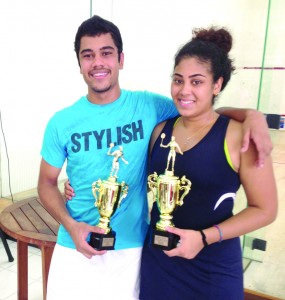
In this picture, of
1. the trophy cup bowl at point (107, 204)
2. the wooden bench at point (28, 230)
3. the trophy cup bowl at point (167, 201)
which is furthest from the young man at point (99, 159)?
the wooden bench at point (28, 230)

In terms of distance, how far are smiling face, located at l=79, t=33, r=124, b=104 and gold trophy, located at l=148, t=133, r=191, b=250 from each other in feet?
1.03

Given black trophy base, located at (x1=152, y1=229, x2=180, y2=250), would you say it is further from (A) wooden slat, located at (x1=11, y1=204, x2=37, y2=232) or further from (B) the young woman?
(A) wooden slat, located at (x1=11, y1=204, x2=37, y2=232)

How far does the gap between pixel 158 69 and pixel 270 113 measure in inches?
36.5

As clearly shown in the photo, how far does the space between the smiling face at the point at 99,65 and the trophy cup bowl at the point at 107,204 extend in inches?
11.8

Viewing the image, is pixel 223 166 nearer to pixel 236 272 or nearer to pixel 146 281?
pixel 236 272

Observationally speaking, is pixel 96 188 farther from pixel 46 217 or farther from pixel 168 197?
pixel 46 217

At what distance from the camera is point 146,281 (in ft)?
3.80

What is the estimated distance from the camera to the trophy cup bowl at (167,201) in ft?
3.10

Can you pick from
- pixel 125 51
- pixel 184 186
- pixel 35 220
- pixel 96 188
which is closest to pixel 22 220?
pixel 35 220

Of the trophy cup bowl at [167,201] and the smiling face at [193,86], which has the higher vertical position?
the smiling face at [193,86]

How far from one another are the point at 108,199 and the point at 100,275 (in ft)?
1.03

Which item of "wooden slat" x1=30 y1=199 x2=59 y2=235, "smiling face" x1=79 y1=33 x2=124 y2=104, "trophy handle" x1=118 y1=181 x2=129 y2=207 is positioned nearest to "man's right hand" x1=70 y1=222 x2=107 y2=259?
"trophy handle" x1=118 y1=181 x2=129 y2=207

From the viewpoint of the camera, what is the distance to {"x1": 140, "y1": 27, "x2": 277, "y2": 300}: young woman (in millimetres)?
944

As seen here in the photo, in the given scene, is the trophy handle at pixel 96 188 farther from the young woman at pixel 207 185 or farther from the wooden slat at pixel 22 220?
the wooden slat at pixel 22 220
